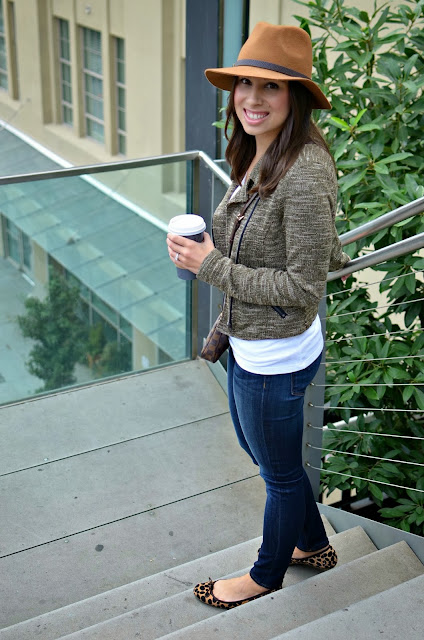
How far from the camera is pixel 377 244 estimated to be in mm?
3236

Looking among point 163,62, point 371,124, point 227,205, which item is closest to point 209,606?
point 227,205

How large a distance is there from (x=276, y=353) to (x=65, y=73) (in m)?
15.7

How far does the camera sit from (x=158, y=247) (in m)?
4.27

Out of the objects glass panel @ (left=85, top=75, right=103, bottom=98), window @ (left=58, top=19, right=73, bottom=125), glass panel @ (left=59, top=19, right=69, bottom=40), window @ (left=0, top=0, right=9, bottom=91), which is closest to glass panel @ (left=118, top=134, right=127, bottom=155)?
glass panel @ (left=85, top=75, right=103, bottom=98)

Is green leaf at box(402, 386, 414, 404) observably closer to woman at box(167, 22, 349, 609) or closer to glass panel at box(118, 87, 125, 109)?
woman at box(167, 22, 349, 609)

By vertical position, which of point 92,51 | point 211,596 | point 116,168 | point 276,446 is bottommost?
point 92,51

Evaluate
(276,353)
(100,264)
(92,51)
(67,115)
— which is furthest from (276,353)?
(67,115)

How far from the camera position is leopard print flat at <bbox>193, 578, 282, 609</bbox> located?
94.4 inches

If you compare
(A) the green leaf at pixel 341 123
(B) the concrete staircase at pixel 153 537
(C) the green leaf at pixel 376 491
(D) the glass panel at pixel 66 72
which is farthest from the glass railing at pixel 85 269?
(D) the glass panel at pixel 66 72

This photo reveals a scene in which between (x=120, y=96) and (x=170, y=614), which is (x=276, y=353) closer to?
(x=170, y=614)

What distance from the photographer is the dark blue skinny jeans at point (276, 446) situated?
6.86 ft

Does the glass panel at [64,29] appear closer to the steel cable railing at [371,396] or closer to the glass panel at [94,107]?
the glass panel at [94,107]

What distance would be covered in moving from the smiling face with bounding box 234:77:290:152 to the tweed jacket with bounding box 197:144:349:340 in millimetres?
101

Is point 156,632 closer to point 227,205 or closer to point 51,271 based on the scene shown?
point 227,205
